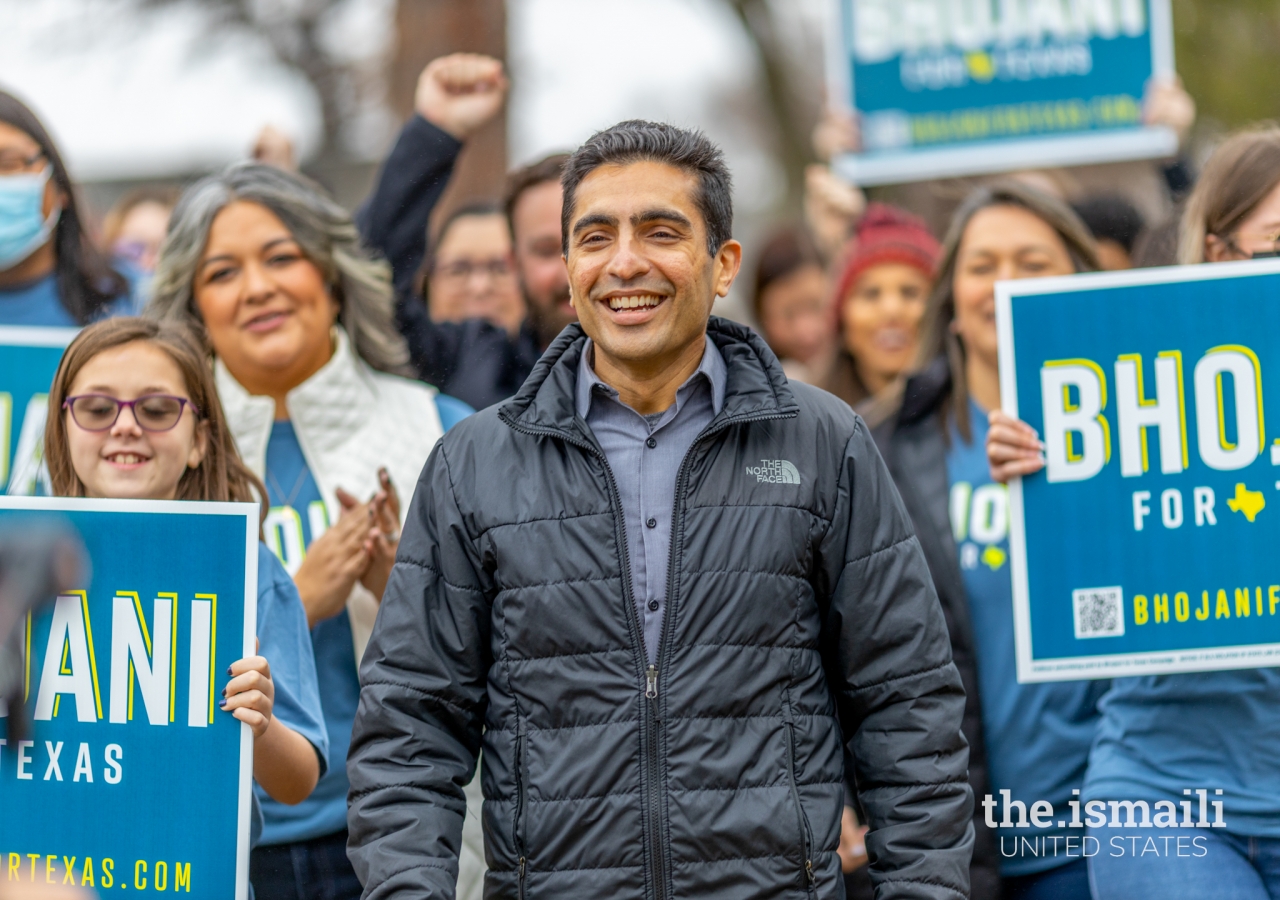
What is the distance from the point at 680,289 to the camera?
9.41 ft

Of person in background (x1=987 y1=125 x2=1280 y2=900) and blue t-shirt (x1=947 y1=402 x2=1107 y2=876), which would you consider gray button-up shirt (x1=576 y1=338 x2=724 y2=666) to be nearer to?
person in background (x1=987 y1=125 x2=1280 y2=900)

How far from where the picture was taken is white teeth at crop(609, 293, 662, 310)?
287 centimetres

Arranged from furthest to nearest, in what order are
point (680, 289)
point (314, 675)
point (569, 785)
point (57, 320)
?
1. point (57, 320)
2. point (314, 675)
3. point (680, 289)
4. point (569, 785)

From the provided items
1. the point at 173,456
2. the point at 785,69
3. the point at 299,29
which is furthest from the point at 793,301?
the point at 785,69

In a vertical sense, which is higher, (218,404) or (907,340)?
(907,340)

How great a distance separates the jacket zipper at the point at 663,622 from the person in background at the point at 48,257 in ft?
7.41

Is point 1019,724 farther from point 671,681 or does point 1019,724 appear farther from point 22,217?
point 22,217

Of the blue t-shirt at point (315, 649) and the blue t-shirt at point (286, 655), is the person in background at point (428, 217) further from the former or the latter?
the blue t-shirt at point (286, 655)

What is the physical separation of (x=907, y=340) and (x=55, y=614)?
9.50 feet

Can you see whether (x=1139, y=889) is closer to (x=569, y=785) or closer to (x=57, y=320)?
(x=569, y=785)

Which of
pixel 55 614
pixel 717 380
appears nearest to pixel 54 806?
pixel 55 614

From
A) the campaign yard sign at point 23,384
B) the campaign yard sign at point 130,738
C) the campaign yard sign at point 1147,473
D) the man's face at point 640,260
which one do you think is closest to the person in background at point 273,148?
the campaign yard sign at point 23,384

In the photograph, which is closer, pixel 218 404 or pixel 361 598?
pixel 218 404

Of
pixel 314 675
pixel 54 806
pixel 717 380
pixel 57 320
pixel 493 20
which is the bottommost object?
pixel 54 806
